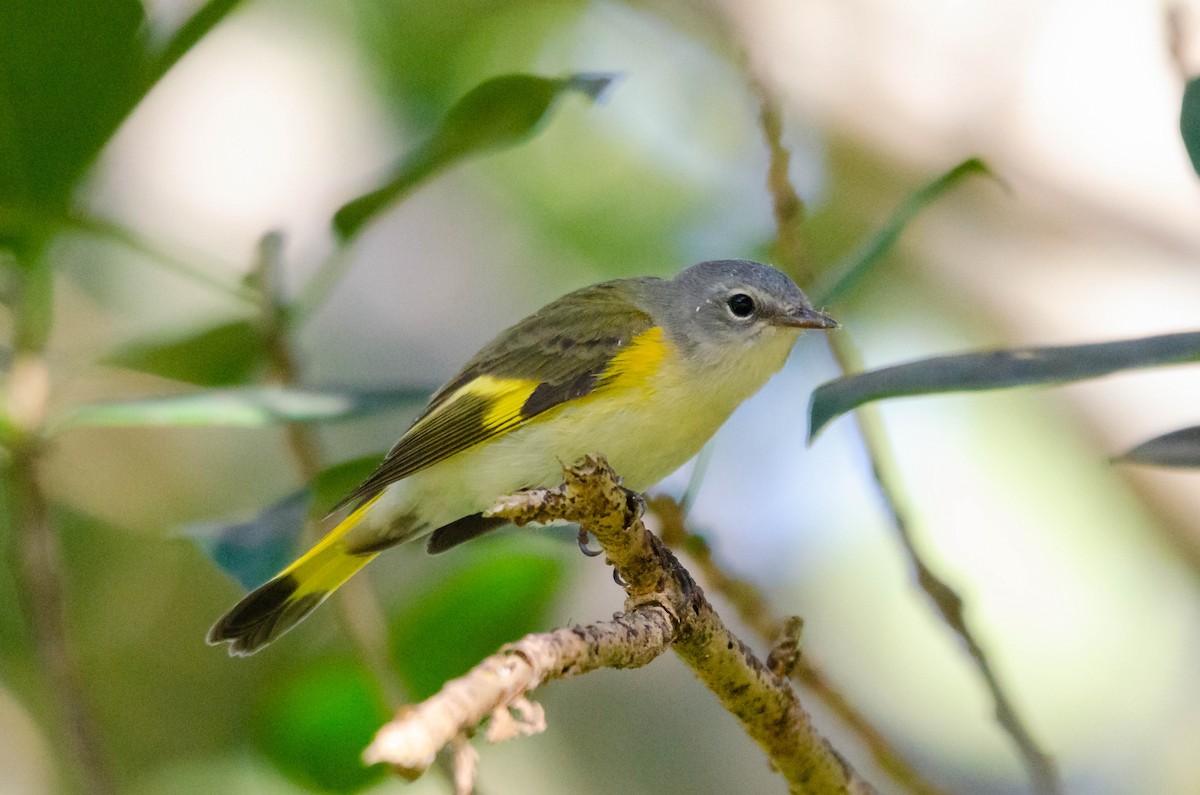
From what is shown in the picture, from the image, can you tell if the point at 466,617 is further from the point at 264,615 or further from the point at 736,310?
the point at 736,310

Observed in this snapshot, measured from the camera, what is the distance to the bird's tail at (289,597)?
221 cm

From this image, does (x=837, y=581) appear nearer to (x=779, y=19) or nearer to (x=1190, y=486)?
(x=1190, y=486)

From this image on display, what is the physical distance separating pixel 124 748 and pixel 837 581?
7.02 feet

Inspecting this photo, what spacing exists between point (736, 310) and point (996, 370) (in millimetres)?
1114

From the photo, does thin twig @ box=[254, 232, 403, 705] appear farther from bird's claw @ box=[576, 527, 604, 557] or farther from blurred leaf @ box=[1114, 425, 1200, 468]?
blurred leaf @ box=[1114, 425, 1200, 468]

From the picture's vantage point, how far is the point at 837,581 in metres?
3.62

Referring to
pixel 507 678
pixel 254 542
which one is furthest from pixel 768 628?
pixel 507 678

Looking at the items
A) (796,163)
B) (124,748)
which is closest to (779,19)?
(796,163)

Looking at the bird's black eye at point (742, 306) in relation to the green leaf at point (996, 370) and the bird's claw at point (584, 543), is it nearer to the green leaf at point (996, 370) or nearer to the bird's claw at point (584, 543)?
the bird's claw at point (584, 543)

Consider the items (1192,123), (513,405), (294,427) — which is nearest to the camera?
(1192,123)

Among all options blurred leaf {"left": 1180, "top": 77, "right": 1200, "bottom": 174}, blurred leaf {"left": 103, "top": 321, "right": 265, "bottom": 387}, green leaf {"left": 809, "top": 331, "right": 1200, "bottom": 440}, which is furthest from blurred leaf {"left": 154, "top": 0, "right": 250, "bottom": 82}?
blurred leaf {"left": 1180, "top": 77, "right": 1200, "bottom": 174}

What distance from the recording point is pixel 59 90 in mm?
1985

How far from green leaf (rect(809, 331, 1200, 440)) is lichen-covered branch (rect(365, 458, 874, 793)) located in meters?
0.26

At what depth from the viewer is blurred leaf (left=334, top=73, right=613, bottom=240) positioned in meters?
1.92
